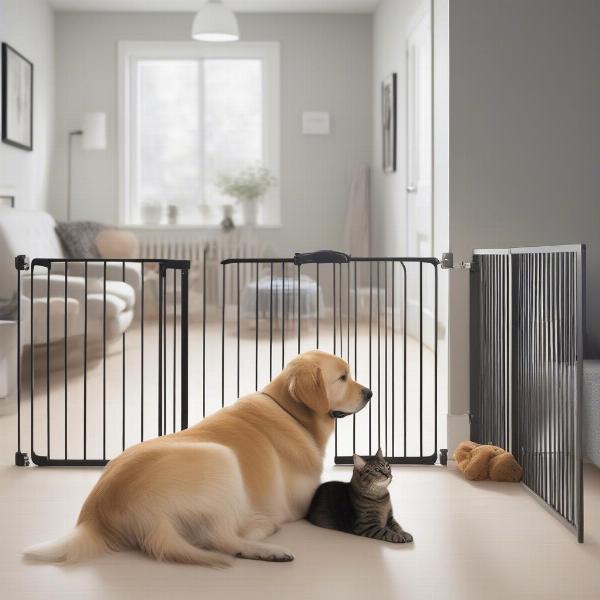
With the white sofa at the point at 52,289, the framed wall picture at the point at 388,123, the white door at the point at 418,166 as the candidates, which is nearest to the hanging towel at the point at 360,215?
the framed wall picture at the point at 388,123

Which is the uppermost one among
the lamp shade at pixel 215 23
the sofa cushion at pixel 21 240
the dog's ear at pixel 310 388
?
the lamp shade at pixel 215 23

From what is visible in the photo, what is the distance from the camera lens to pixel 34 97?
7816mm

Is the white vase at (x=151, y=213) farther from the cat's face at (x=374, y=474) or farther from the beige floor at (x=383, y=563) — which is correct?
the cat's face at (x=374, y=474)

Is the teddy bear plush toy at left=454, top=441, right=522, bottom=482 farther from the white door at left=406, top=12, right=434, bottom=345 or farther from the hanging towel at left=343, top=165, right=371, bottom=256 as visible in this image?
the hanging towel at left=343, top=165, right=371, bottom=256

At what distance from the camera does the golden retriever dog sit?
7.21 feet

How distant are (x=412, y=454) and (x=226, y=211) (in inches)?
217

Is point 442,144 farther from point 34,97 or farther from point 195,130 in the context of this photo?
point 195,130

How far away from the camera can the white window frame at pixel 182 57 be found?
28.3 feet

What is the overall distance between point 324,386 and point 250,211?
20.2 feet

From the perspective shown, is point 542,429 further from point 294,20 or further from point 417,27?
point 294,20

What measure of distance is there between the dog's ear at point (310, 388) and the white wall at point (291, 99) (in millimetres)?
6310

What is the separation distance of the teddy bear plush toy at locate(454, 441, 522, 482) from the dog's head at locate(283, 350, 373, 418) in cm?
72

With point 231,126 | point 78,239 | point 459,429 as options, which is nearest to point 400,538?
point 459,429

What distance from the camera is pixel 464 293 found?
11.3 ft
